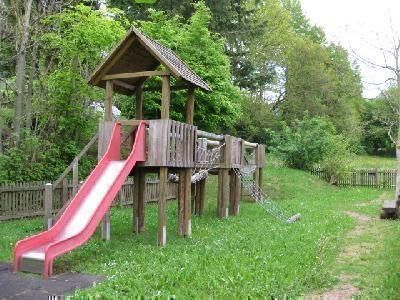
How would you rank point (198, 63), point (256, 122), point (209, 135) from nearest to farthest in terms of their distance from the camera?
point (209, 135) → point (198, 63) → point (256, 122)

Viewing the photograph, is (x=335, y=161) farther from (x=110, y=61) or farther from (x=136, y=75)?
(x=110, y=61)

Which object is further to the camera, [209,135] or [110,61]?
[209,135]

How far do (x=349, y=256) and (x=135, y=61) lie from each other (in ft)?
22.2

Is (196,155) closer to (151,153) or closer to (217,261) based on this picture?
(151,153)

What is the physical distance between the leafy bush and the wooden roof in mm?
16150

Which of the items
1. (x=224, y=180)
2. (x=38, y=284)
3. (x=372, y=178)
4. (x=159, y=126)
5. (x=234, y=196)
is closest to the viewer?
(x=38, y=284)

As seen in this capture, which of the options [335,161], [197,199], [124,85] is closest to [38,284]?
[124,85]

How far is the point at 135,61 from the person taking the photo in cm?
1184

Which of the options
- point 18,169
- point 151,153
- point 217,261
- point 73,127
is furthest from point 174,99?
point 217,261

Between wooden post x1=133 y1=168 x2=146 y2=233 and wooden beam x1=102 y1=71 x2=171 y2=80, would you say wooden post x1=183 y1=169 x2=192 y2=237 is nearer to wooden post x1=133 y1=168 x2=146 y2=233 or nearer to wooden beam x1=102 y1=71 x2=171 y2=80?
wooden post x1=133 y1=168 x2=146 y2=233

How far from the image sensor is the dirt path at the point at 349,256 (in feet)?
22.1

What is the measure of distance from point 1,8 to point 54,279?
12375 mm

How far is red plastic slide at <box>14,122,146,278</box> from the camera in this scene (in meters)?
7.99

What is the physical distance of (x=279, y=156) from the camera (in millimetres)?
28578
